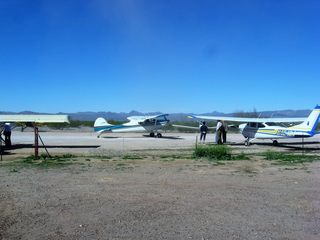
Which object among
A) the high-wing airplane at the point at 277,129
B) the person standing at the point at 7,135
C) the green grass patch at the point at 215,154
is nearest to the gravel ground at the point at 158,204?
the green grass patch at the point at 215,154

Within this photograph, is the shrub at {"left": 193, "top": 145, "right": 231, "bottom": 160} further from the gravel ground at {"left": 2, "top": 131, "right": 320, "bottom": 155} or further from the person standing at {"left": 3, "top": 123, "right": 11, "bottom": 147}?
the person standing at {"left": 3, "top": 123, "right": 11, "bottom": 147}

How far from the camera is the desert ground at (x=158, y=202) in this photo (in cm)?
708

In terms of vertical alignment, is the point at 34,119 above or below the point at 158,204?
above

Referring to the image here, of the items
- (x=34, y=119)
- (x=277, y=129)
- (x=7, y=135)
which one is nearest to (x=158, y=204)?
(x=34, y=119)

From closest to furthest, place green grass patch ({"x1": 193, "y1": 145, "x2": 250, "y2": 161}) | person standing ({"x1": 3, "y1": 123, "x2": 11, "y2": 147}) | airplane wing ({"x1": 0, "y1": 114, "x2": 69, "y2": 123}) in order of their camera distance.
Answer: green grass patch ({"x1": 193, "y1": 145, "x2": 250, "y2": 161}), airplane wing ({"x1": 0, "y1": 114, "x2": 69, "y2": 123}), person standing ({"x1": 3, "y1": 123, "x2": 11, "y2": 147})

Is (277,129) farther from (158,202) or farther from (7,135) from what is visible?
(158,202)

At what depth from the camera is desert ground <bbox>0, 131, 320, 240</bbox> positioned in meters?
7.08

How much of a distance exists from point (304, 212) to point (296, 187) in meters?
3.05

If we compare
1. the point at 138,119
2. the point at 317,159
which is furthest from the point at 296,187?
the point at 138,119

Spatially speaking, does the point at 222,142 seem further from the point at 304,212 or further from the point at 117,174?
the point at 304,212

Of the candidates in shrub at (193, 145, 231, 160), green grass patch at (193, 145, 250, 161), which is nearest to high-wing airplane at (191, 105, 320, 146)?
green grass patch at (193, 145, 250, 161)

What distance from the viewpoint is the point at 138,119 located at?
131ft

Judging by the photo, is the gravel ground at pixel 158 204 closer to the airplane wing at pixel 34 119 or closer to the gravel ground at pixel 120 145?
the gravel ground at pixel 120 145

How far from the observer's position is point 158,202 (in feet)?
30.4
